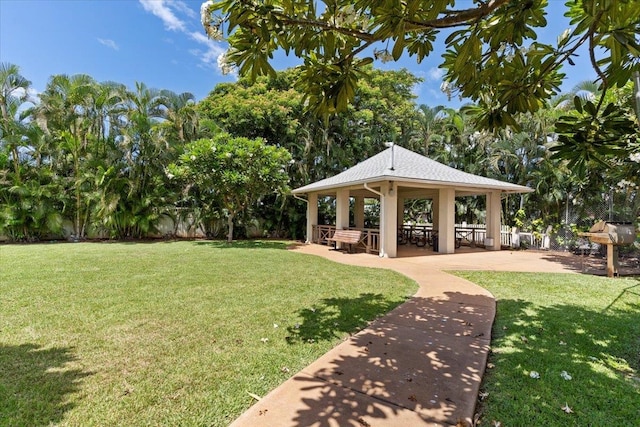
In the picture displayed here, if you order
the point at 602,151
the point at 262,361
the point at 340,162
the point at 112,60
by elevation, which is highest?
the point at 112,60

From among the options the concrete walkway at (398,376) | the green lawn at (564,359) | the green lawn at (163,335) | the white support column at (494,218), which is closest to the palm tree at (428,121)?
the white support column at (494,218)

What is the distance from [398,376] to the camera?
324 cm

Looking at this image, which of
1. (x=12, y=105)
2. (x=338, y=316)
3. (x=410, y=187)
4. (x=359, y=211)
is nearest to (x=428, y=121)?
(x=359, y=211)

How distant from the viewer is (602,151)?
3035 mm

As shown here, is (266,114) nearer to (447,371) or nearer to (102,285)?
(102,285)

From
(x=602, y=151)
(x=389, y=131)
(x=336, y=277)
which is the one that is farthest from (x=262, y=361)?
(x=389, y=131)

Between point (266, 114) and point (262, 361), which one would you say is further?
point (266, 114)

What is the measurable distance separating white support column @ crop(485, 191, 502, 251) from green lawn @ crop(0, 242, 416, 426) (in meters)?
8.95

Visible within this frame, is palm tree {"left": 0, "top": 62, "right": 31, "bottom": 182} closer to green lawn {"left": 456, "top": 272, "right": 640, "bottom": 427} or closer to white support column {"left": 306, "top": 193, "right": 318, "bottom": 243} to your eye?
white support column {"left": 306, "top": 193, "right": 318, "bottom": 243}

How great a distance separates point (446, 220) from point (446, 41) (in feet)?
37.0

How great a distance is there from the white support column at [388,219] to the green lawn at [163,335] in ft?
12.5

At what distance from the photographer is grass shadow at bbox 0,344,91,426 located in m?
2.57

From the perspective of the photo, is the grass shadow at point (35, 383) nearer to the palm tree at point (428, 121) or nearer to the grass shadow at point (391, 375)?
the grass shadow at point (391, 375)

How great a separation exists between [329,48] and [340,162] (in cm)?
1815
